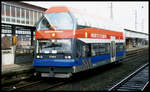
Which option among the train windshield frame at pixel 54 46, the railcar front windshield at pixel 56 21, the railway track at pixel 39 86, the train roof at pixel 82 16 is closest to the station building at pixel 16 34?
the railcar front windshield at pixel 56 21

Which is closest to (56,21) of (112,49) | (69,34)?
(69,34)

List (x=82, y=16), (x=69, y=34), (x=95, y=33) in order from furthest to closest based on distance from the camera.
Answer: (x=95, y=33) → (x=82, y=16) → (x=69, y=34)

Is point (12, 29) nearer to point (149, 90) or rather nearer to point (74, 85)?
point (74, 85)

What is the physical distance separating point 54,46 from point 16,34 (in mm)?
5675

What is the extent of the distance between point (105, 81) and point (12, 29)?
696 centimetres

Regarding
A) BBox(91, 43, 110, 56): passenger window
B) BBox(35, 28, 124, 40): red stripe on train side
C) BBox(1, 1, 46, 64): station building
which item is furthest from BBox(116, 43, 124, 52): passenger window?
BBox(1, 1, 46, 64): station building

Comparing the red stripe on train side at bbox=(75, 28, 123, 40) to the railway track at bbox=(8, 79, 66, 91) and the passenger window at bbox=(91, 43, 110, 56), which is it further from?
the railway track at bbox=(8, 79, 66, 91)

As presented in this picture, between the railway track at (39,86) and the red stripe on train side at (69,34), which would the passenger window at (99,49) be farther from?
the railway track at (39,86)

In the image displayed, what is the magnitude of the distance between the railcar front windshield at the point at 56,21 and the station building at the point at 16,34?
264cm

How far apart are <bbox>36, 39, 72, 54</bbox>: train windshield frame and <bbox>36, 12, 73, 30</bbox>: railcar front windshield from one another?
629 mm

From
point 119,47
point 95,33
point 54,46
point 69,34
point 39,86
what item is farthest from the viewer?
point 119,47

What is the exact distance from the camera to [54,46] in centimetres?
1048

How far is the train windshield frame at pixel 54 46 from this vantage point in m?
10.3

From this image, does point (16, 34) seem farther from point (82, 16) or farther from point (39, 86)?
point (39, 86)
